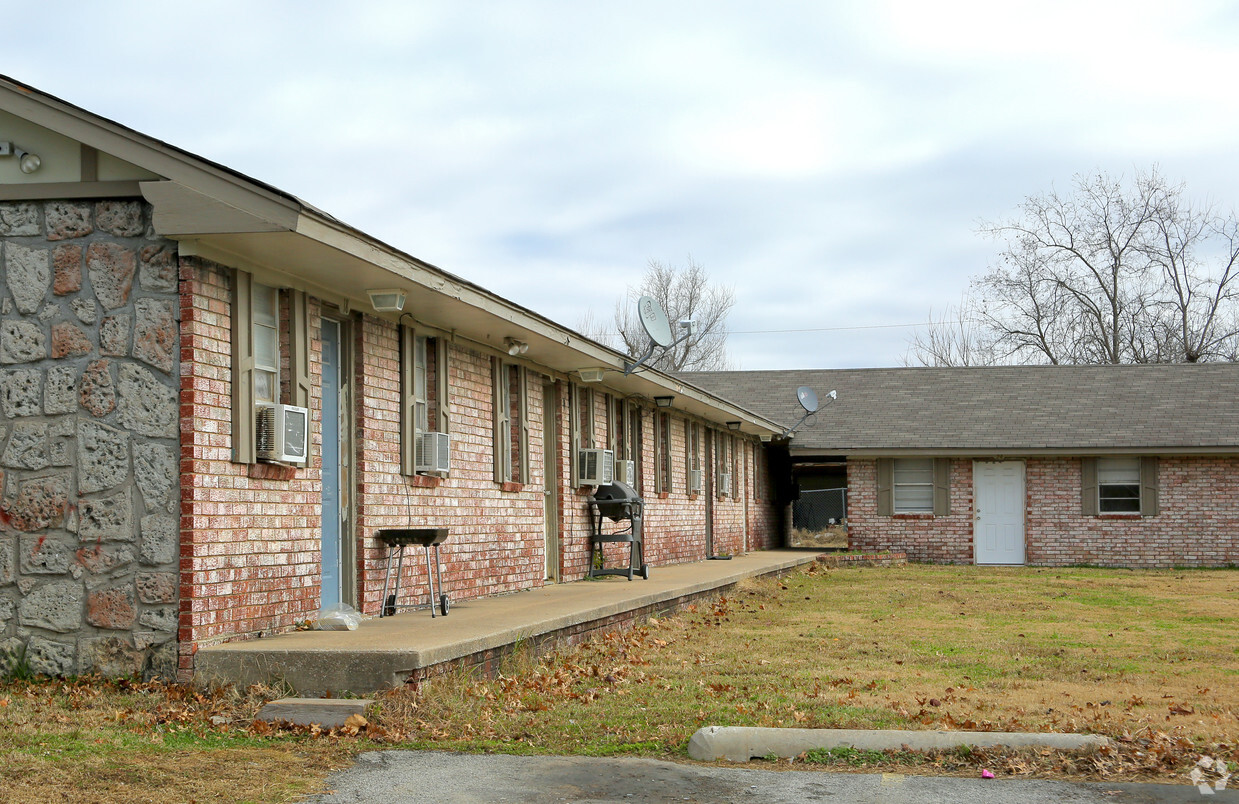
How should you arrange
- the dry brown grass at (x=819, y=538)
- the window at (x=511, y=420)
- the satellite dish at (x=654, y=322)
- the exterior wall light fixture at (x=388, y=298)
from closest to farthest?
the exterior wall light fixture at (x=388, y=298), the window at (x=511, y=420), the satellite dish at (x=654, y=322), the dry brown grass at (x=819, y=538)

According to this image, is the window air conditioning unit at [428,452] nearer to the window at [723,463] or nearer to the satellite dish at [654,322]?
the satellite dish at [654,322]

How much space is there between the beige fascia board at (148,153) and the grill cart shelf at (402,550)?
289 centimetres

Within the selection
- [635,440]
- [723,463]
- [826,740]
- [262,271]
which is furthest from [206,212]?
[723,463]

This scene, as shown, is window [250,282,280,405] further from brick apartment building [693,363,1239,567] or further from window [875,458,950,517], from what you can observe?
window [875,458,950,517]

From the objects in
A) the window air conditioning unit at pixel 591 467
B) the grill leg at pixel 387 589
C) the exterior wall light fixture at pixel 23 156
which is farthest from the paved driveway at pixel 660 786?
the window air conditioning unit at pixel 591 467

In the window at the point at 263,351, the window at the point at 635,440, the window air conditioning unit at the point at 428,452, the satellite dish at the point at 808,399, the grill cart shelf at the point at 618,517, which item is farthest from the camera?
the satellite dish at the point at 808,399

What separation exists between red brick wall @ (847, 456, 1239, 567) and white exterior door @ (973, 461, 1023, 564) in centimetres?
15

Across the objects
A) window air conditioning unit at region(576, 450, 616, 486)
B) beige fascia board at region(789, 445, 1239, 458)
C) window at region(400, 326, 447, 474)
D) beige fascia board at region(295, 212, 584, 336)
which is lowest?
window air conditioning unit at region(576, 450, 616, 486)

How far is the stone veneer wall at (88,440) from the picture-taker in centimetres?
766

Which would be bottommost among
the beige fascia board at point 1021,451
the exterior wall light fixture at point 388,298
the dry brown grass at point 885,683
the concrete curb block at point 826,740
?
the dry brown grass at point 885,683

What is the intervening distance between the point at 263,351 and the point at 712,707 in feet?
12.4

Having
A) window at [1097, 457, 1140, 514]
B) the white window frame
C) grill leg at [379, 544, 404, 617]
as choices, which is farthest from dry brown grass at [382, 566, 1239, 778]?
the white window frame

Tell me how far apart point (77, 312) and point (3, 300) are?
0.55 metres

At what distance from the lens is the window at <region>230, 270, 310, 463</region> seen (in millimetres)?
8086
